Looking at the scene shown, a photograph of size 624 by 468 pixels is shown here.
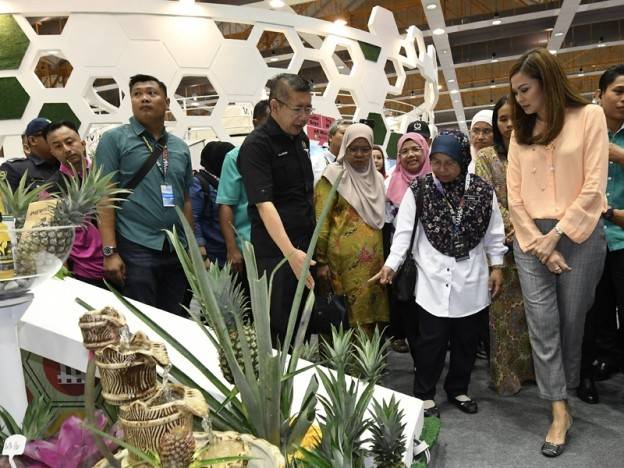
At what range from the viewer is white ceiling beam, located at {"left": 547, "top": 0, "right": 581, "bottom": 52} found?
9875mm

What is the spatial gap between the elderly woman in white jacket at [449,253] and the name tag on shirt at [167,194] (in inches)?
39.0

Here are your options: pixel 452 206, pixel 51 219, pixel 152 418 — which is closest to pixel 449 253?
pixel 452 206

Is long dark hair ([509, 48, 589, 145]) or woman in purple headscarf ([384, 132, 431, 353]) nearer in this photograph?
long dark hair ([509, 48, 589, 145])

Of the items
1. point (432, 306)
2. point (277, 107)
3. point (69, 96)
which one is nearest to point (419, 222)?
point (432, 306)

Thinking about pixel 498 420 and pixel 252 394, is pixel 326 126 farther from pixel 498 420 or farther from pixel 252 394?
pixel 252 394

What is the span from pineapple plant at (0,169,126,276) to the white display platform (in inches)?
12.2

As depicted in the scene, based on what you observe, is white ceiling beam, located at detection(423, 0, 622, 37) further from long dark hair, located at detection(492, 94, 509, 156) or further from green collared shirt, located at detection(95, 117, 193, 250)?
green collared shirt, located at detection(95, 117, 193, 250)

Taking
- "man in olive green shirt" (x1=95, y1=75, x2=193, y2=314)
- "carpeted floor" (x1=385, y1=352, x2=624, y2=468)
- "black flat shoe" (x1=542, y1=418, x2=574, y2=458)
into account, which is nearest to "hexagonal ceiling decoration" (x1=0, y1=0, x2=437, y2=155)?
"man in olive green shirt" (x1=95, y1=75, x2=193, y2=314)

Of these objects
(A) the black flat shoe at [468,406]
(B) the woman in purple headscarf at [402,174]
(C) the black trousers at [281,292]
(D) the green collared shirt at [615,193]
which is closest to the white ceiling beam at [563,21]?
(B) the woman in purple headscarf at [402,174]

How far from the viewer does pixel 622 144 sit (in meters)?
2.49

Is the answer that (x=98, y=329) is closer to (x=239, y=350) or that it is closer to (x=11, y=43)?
(x=239, y=350)

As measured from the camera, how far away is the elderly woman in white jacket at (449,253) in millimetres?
2496

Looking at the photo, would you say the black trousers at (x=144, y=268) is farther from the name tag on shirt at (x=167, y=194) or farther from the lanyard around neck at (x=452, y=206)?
the lanyard around neck at (x=452, y=206)

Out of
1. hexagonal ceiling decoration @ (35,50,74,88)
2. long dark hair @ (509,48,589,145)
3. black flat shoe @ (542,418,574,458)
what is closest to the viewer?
long dark hair @ (509,48,589,145)
